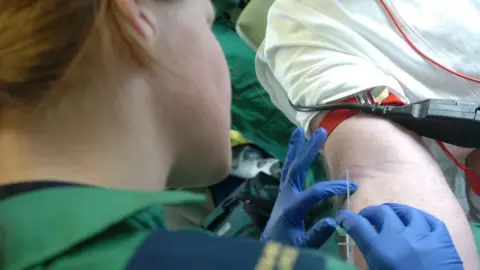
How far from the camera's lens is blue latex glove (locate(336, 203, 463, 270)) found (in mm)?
668

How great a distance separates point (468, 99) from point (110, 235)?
661mm

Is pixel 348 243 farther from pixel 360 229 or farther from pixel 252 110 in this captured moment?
pixel 252 110

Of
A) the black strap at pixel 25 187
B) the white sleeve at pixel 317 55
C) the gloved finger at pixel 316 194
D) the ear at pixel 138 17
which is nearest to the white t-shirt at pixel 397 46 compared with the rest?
the white sleeve at pixel 317 55

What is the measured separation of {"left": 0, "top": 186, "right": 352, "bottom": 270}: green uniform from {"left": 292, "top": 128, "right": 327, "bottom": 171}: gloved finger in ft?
1.41

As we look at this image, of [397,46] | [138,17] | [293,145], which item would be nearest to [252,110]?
[293,145]

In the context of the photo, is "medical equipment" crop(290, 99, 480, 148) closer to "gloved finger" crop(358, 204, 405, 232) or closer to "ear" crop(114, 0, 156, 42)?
"gloved finger" crop(358, 204, 405, 232)

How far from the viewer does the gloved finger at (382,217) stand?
691 mm

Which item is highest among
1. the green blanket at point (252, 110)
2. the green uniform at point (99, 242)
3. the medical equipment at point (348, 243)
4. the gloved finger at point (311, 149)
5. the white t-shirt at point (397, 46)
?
the green uniform at point (99, 242)

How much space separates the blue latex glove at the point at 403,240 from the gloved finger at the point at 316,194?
0.33 ft

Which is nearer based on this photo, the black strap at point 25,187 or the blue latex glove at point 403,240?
the black strap at point 25,187

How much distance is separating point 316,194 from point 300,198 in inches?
→ 1.4

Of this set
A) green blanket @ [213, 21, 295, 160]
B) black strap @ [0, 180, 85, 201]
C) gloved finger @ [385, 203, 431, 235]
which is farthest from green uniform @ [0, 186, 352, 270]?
green blanket @ [213, 21, 295, 160]

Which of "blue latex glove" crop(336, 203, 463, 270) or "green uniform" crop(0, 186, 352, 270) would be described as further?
"blue latex glove" crop(336, 203, 463, 270)

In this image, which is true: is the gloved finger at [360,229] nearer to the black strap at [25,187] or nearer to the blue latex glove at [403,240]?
the blue latex glove at [403,240]
